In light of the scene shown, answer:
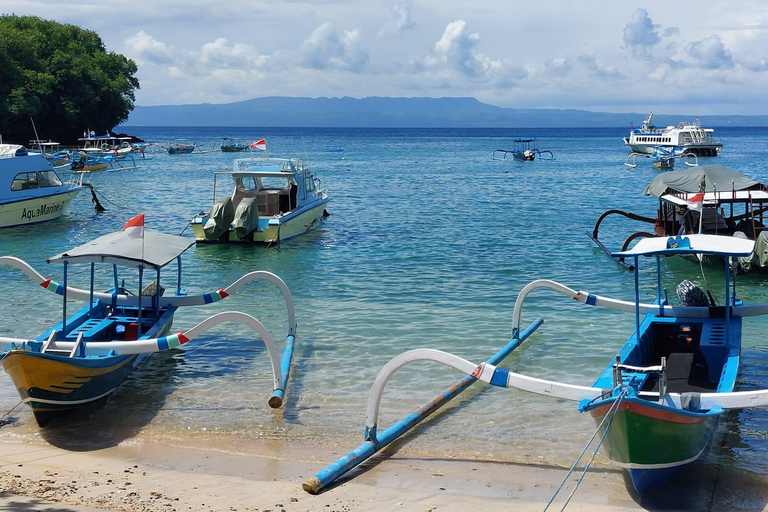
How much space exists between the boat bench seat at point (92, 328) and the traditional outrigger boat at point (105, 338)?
0.5 inches

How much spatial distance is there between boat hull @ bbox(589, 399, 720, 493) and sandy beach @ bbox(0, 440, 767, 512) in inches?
12.7

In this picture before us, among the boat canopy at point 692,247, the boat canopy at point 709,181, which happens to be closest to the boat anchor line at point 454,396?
the boat canopy at point 692,247

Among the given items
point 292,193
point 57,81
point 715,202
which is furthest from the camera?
point 57,81

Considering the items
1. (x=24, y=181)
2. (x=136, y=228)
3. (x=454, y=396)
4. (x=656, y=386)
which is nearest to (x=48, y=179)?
(x=24, y=181)

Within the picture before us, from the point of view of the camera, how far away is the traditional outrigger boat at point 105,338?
10016 millimetres

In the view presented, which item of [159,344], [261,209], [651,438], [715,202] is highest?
[715,202]

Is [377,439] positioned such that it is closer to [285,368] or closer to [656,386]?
[285,368]

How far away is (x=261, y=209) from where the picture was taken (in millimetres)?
27453

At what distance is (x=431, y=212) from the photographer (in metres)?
36.4

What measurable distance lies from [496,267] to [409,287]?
145 inches

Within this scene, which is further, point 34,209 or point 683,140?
point 683,140

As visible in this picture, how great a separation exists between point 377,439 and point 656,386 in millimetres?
3364

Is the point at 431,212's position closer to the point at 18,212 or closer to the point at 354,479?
the point at 18,212

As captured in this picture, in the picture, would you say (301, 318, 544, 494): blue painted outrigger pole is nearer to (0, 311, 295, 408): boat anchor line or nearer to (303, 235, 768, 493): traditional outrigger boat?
(303, 235, 768, 493): traditional outrigger boat
